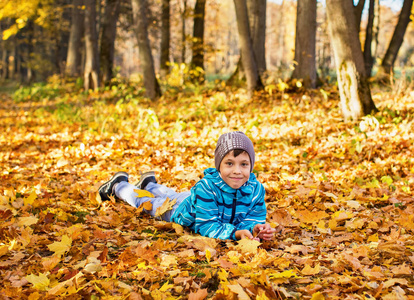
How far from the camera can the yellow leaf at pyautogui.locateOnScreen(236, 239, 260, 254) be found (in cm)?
255

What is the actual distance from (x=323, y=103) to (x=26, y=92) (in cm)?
1224

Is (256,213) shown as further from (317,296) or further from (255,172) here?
(255,172)

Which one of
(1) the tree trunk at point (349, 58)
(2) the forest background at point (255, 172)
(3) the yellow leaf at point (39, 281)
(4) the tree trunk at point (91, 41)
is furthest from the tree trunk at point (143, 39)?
(3) the yellow leaf at point (39, 281)

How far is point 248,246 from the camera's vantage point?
2574mm

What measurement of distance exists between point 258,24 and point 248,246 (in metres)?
8.84

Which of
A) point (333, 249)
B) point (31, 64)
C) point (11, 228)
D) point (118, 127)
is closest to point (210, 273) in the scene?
point (333, 249)

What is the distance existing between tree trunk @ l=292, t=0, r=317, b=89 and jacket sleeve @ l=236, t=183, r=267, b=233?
6921 mm

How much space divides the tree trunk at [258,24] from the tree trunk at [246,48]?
3.35 feet

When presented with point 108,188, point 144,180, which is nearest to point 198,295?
point 144,180

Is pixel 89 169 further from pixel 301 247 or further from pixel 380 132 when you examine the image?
pixel 380 132

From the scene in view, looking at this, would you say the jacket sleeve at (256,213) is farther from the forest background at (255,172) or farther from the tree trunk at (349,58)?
the tree trunk at (349,58)

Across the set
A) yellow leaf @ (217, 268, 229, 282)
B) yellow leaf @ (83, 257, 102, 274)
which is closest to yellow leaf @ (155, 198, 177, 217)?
yellow leaf @ (83, 257, 102, 274)

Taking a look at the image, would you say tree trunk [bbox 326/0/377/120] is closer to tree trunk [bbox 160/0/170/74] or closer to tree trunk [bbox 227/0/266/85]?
tree trunk [bbox 227/0/266/85]

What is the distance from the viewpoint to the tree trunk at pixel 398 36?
Result: 10.8 meters
